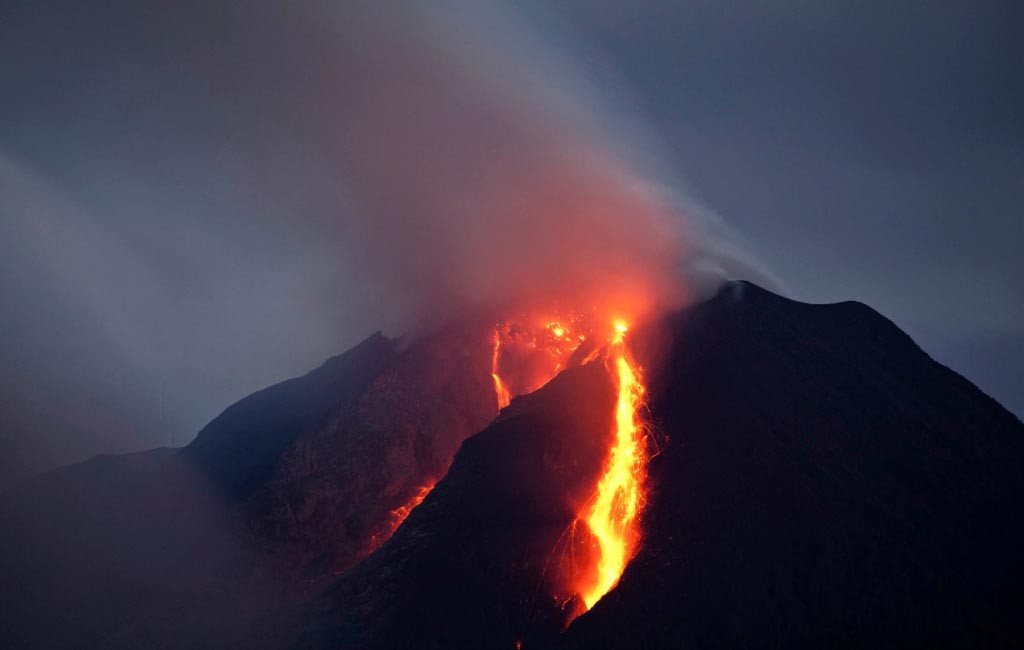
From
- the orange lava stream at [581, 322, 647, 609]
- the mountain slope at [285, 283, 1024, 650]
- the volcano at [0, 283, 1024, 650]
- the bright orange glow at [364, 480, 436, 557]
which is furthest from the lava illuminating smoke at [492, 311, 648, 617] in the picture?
the bright orange glow at [364, 480, 436, 557]

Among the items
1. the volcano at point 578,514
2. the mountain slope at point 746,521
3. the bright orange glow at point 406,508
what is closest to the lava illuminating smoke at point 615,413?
the volcano at point 578,514

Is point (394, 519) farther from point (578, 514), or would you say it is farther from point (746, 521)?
point (746, 521)

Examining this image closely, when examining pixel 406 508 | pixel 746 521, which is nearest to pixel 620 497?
pixel 746 521

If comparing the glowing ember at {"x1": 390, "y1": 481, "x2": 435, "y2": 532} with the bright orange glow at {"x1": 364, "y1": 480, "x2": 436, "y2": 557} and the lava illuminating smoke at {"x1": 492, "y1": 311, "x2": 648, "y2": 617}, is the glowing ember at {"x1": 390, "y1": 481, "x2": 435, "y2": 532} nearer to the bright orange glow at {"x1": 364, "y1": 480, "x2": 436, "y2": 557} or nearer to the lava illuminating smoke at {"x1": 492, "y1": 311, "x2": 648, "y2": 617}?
the bright orange glow at {"x1": 364, "y1": 480, "x2": 436, "y2": 557}

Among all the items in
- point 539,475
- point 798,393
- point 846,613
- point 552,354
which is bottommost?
point 846,613

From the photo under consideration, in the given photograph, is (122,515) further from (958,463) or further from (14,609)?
(958,463)

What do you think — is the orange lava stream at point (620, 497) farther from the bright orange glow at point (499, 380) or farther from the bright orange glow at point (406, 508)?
the bright orange glow at point (406, 508)

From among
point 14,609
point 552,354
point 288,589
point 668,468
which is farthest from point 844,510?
point 14,609
